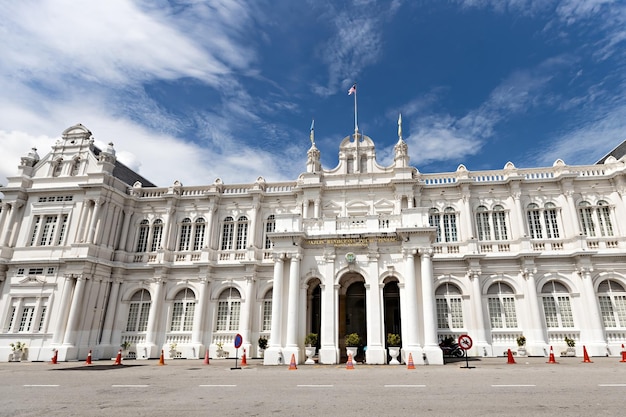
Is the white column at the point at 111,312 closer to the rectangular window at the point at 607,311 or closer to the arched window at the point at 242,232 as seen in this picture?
the arched window at the point at 242,232

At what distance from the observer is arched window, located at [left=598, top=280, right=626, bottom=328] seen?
2250 centimetres

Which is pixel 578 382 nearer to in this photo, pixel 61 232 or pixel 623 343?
pixel 623 343

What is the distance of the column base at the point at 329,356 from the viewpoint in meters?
17.1

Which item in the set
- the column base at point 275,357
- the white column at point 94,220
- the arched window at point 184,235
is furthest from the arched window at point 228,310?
the white column at point 94,220

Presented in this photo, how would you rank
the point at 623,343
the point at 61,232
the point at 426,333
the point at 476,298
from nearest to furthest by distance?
the point at 426,333 < the point at 623,343 < the point at 476,298 < the point at 61,232

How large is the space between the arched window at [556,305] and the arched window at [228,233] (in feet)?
70.1

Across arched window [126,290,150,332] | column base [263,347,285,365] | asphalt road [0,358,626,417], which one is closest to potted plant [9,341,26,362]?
arched window [126,290,150,332]

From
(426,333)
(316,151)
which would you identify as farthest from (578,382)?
(316,151)

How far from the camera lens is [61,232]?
88.3 ft

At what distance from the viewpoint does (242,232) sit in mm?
28094

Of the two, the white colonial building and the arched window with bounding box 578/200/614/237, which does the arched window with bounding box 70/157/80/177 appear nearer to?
the white colonial building

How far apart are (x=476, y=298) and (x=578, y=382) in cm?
1309

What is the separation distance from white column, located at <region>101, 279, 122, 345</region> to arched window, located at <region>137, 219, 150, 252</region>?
284cm

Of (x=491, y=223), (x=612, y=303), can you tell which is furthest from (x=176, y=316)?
(x=612, y=303)
